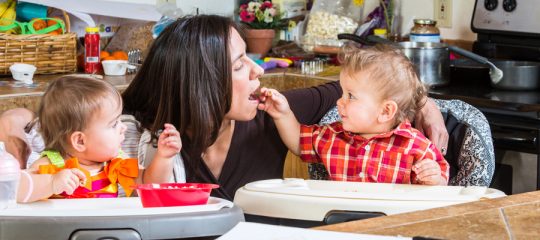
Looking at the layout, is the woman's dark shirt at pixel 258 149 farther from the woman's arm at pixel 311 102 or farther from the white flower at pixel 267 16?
the white flower at pixel 267 16

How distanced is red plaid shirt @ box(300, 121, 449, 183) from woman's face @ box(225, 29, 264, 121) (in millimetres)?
A: 196

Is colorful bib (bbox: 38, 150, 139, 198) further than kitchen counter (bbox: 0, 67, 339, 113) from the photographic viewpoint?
No

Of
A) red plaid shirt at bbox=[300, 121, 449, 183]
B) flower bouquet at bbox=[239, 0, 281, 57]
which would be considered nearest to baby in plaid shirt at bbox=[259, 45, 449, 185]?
red plaid shirt at bbox=[300, 121, 449, 183]

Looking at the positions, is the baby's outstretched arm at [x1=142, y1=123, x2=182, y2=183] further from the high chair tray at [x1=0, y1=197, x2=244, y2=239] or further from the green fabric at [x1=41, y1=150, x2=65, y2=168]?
the high chair tray at [x1=0, y1=197, x2=244, y2=239]

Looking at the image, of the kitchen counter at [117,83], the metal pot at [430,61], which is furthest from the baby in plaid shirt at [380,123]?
the kitchen counter at [117,83]

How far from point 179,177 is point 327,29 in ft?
6.44

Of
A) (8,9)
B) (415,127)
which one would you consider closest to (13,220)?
(415,127)

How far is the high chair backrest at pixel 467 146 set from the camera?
7.22 ft

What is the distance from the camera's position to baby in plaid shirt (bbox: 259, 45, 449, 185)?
2170 mm

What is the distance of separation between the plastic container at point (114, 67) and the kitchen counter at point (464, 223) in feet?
7.81

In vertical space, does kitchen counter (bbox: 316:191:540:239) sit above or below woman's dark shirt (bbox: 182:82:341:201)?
above

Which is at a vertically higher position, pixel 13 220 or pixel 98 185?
pixel 13 220

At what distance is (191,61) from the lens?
2.28m

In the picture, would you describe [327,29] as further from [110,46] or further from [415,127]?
[415,127]
